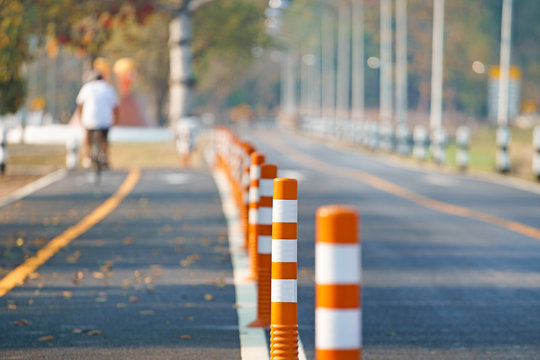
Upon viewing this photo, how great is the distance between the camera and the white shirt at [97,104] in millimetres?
21703

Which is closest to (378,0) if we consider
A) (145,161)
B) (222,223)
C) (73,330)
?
(145,161)

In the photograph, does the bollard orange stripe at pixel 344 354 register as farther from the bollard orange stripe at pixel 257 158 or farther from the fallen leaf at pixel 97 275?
the fallen leaf at pixel 97 275

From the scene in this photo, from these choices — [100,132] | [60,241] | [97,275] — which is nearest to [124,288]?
[97,275]

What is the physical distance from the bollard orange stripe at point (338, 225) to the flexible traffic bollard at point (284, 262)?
7.54 ft

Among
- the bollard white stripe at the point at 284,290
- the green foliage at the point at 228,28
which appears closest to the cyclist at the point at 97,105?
the bollard white stripe at the point at 284,290

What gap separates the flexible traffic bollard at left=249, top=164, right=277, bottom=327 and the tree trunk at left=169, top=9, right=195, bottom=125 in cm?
3880

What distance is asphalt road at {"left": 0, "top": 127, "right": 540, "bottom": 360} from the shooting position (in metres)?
8.00

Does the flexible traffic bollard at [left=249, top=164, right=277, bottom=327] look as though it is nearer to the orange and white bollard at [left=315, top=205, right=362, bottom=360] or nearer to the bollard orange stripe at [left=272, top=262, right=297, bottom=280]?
the bollard orange stripe at [left=272, top=262, right=297, bottom=280]

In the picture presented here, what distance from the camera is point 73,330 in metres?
8.39

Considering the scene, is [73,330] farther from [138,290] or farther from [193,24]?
[193,24]

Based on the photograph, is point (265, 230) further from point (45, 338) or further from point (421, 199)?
point (421, 199)

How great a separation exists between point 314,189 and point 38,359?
54.6ft

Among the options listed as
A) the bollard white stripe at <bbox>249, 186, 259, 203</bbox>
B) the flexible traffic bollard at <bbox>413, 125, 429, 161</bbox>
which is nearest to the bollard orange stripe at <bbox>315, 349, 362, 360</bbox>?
the bollard white stripe at <bbox>249, 186, 259, 203</bbox>

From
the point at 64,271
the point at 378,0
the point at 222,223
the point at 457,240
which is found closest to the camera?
the point at 64,271
